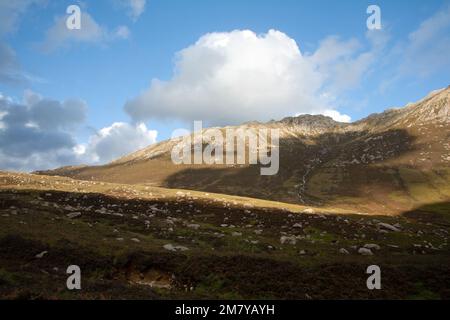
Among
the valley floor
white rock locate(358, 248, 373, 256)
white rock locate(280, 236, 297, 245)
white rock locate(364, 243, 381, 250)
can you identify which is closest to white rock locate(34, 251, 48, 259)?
the valley floor

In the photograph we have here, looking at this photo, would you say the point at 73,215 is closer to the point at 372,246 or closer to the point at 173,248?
the point at 173,248

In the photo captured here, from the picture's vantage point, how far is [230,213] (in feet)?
144

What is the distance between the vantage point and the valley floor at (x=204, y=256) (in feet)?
65.8

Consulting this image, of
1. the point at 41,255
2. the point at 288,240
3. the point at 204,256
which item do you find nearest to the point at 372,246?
the point at 288,240

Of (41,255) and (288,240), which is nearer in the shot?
(41,255)

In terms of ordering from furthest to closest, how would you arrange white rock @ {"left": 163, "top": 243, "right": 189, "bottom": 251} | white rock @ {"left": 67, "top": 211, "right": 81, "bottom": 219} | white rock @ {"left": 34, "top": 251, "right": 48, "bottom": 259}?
white rock @ {"left": 67, "top": 211, "right": 81, "bottom": 219} → white rock @ {"left": 163, "top": 243, "right": 189, "bottom": 251} → white rock @ {"left": 34, "top": 251, "right": 48, "bottom": 259}

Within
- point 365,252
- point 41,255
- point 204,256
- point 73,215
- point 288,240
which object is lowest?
point 365,252

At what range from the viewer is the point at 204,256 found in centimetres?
2467

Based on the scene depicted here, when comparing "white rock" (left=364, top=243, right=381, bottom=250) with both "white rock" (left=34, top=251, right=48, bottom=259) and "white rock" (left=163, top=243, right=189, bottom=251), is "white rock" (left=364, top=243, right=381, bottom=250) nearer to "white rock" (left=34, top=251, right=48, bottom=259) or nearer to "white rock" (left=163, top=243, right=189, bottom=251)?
"white rock" (left=163, top=243, right=189, bottom=251)

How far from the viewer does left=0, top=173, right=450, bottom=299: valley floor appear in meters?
20.1

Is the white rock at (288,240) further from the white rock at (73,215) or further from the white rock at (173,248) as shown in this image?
the white rock at (73,215)

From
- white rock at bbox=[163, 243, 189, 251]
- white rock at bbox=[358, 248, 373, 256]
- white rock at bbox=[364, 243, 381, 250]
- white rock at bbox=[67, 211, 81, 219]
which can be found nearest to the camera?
white rock at bbox=[163, 243, 189, 251]

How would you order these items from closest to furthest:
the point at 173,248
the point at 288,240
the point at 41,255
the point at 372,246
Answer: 1. the point at 41,255
2. the point at 173,248
3. the point at 372,246
4. the point at 288,240
